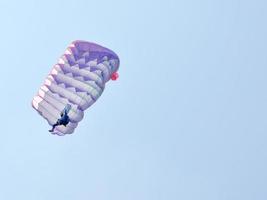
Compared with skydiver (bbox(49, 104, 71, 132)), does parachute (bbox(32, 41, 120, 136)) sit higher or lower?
higher

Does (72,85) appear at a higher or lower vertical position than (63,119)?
higher

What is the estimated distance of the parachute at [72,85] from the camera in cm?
4228

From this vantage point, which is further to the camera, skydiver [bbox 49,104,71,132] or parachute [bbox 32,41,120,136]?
parachute [bbox 32,41,120,136]

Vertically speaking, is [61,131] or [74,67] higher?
[74,67]

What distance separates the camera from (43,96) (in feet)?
139

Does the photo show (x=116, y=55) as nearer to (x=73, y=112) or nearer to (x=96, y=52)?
(x=96, y=52)

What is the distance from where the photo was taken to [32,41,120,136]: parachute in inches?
1665

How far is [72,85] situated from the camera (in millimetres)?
42344

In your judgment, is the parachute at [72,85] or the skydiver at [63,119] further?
the parachute at [72,85]

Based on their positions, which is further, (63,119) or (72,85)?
(72,85)

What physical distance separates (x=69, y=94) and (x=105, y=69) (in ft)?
7.68

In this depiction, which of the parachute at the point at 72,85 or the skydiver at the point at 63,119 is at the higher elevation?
the parachute at the point at 72,85

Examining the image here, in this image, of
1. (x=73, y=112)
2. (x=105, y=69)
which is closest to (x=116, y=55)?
(x=105, y=69)

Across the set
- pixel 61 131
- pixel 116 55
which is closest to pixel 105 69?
pixel 116 55
